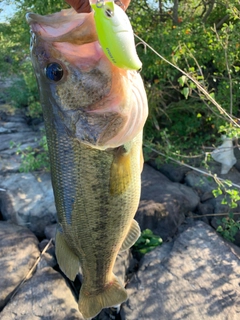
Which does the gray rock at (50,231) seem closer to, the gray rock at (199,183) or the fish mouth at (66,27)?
the gray rock at (199,183)

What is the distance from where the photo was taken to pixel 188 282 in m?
3.36

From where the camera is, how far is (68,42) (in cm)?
129

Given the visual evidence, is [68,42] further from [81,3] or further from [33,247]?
[33,247]

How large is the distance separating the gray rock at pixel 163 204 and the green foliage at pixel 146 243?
0.19 meters

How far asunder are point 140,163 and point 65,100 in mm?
535

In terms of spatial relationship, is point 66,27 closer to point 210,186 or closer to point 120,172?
point 120,172

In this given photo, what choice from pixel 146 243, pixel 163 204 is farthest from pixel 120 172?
pixel 163 204

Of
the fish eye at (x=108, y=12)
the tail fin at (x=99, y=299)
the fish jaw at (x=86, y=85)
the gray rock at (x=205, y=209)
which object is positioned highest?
the fish eye at (x=108, y=12)

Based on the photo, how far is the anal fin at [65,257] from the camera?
6.23 feet

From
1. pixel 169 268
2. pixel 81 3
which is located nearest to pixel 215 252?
pixel 169 268

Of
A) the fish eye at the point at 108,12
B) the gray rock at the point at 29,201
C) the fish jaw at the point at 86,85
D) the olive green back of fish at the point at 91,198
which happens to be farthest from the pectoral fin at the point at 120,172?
the gray rock at the point at 29,201

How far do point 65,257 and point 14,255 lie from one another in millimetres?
2050

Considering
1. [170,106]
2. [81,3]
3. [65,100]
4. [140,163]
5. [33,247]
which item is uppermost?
[81,3]

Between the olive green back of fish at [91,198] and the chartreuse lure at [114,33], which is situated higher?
the chartreuse lure at [114,33]
